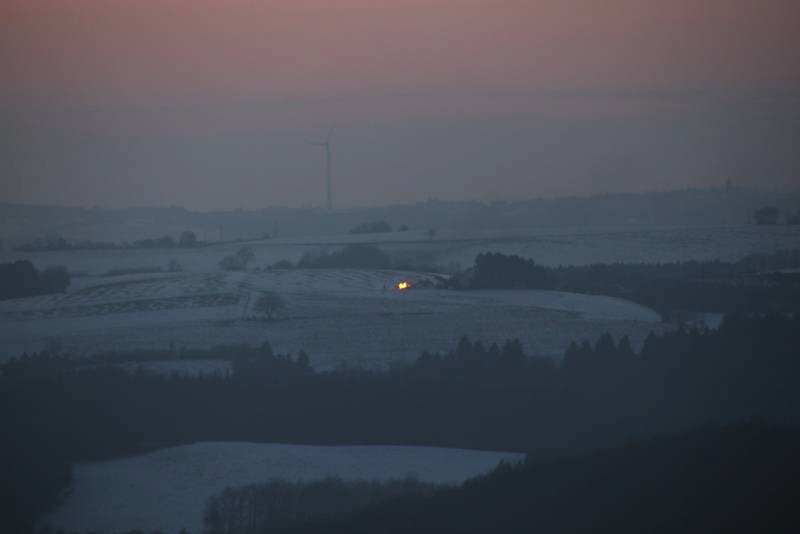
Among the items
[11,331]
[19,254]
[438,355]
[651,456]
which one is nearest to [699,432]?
[651,456]

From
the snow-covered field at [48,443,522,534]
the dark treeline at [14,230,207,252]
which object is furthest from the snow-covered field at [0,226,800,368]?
the snow-covered field at [48,443,522,534]

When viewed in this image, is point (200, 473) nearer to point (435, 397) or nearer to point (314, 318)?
point (435, 397)

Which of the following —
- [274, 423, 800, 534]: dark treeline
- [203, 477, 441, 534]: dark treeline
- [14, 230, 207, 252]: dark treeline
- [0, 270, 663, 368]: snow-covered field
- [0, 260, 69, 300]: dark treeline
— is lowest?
[203, 477, 441, 534]: dark treeline

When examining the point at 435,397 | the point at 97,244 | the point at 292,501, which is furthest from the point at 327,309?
the point at 97,244

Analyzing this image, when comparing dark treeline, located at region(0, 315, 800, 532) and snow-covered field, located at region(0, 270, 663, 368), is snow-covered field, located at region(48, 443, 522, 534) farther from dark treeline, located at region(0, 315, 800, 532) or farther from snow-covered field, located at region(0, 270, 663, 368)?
snow-covered field, located at region(0, 270, 663, 368)

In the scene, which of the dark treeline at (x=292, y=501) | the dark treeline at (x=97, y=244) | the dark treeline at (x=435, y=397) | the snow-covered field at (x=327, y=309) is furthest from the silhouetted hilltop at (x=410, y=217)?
the dark treeline at (x=292, y=501)

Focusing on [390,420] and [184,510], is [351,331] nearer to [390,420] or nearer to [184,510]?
[390,420]

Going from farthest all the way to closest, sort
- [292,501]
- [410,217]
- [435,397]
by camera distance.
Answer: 1. [410,217]
2. [435,397]
3. [292,501]

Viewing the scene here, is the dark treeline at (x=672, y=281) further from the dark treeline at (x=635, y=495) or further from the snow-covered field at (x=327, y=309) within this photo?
the dark treeline at (x=635, y=495)
